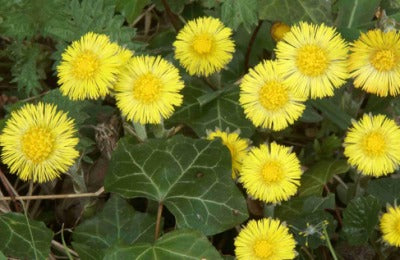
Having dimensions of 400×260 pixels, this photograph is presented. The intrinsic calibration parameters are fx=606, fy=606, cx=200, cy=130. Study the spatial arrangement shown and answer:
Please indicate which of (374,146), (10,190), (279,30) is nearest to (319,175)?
(374,146)

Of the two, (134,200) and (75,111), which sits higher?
(75,111)

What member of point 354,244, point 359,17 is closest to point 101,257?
point 354,244

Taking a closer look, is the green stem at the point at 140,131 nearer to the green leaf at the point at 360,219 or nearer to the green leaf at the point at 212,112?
the green leaf at the point at 212,112

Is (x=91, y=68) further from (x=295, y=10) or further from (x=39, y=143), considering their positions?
(x=295, y=10)

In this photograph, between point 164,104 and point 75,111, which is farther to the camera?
point 75,111

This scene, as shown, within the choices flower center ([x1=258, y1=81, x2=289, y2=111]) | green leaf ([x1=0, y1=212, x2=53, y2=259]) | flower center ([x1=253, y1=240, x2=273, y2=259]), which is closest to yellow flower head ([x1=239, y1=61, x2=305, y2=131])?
flower center ([x1=258, y1=81, x2=289, y2=111])

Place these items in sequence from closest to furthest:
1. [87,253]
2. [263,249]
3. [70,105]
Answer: [263,249] < [87,253] < [70,105]

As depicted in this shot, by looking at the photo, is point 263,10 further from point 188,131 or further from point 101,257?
point 101,257

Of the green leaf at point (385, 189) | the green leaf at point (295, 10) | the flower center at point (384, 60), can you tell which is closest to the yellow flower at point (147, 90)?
the green leaf at point (295, 10)
